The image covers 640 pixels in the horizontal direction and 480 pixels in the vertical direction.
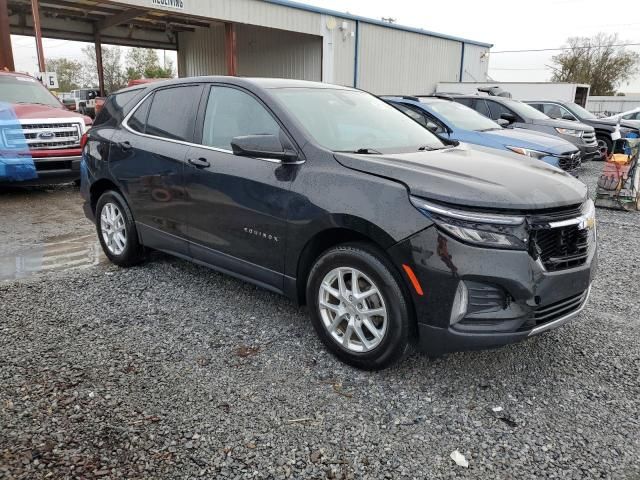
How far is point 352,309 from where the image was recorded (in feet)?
9.80

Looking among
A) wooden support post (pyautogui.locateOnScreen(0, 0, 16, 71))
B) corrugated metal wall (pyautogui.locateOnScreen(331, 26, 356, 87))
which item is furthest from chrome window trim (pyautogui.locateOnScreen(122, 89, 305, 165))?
corrugated metal wall (pyautogui.locateOnScreen(331, 26, 356, 87))

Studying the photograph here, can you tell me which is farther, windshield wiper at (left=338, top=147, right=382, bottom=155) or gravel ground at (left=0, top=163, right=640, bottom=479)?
windshield wiper at (left=338, top=147, right=382, bottom=155)

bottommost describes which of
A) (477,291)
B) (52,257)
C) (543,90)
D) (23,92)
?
(52,257)

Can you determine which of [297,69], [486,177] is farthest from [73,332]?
[297,69]

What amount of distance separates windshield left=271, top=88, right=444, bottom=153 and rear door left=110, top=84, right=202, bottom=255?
3.11 ft

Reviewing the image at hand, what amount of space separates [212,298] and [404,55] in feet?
72.5

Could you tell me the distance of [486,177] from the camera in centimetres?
287

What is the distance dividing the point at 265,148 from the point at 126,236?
85.4 inches

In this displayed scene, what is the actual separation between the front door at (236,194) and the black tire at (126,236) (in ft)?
3.05

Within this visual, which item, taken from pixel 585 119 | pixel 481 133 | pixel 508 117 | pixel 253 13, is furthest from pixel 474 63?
pixel 481 133

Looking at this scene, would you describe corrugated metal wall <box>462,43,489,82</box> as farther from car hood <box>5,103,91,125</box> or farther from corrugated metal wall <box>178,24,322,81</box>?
car hood <box>5,103,91,125</box>

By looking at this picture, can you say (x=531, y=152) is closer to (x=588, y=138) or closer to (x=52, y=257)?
(x=588, y=138)

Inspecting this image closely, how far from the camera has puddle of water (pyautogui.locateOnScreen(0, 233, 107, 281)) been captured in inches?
192

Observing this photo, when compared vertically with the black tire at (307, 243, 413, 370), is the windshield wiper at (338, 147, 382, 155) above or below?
above
